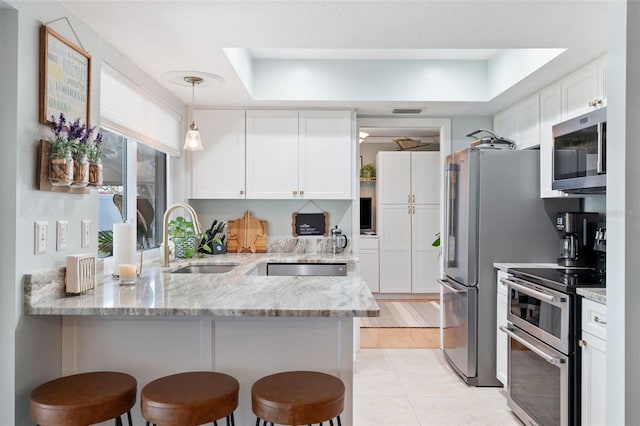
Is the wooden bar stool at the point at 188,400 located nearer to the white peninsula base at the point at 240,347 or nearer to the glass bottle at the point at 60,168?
the white peninsula base at the point at 240,347

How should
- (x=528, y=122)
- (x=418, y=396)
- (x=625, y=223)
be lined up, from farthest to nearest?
(x=528, y=122), (x=418, y=396), (x=625, y=223)

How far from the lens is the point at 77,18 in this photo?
2.07 m

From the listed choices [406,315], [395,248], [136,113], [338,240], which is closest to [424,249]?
[395,248]

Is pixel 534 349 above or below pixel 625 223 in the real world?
below

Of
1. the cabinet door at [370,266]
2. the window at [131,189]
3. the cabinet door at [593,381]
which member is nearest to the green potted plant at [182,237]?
the window at [131,189]

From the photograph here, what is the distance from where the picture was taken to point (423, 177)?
6402mm

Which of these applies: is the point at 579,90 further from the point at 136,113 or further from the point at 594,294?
the point at 136,113

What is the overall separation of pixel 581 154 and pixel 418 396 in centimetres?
182

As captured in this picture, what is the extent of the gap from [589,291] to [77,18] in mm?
2667

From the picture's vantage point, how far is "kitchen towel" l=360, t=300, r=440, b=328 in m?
4.88

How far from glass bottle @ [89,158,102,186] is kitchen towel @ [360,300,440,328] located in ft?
10.9

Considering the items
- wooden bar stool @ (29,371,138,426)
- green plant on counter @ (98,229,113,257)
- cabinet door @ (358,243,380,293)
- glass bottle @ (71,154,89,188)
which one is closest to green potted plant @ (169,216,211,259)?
green plant on counter @ (98,229,113,257)

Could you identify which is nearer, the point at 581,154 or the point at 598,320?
the point at 598,320

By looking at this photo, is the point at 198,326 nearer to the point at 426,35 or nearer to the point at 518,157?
the point at 426,35
